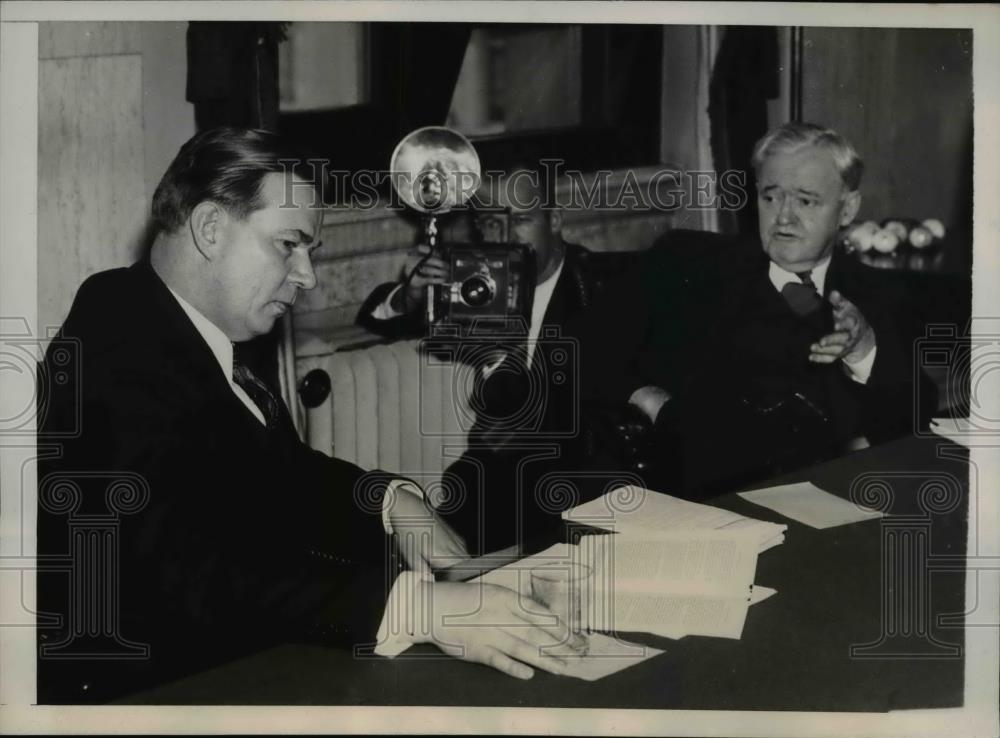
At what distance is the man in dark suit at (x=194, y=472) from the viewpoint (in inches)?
83.7

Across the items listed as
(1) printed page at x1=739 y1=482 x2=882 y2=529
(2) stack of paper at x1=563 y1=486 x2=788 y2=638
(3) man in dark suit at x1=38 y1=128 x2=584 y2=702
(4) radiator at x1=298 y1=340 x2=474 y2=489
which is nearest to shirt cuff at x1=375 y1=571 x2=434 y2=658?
(3) man in dark suit at x1=38 y1=128 x2=584 y2=702

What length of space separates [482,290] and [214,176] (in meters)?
0.65

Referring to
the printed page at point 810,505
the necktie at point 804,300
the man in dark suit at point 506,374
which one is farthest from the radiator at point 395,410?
the necktie at point 804,300

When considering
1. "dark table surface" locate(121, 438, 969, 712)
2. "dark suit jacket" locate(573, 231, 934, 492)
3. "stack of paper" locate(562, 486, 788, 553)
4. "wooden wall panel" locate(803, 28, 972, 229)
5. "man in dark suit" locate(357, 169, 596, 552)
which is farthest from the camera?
"dark suit jacket" locate(573, 231, 934, 492)

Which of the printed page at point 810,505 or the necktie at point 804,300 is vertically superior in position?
the necktie at point 804,300

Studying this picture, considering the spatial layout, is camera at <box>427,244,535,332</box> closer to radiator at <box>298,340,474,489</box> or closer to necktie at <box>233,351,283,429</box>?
radiator at <box>298,340,474,489</box>

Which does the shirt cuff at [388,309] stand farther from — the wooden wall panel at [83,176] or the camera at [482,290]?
the wooden wall panel at [83,176]

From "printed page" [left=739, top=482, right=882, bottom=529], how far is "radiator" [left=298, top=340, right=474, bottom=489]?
0.64 metres

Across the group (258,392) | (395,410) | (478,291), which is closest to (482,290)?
(478,291)

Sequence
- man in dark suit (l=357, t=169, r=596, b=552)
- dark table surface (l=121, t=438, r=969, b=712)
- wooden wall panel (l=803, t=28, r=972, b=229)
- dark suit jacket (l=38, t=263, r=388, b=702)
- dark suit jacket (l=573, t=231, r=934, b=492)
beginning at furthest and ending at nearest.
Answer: dark suit jacket (l=573, t=231, r=934, b=492)
man in dark suit (l=357, t=169, r=596, b=552)
wooden wall panel (l=803, t=28, r=972, b=229)
dark suit jacket (l=38, t=263, r=388, b=702)
dark table surface (l=121, t=438, r=969, b=712)

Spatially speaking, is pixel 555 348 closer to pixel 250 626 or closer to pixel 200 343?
pixel 200 343

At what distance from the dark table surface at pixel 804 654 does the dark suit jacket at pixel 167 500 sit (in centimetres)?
13

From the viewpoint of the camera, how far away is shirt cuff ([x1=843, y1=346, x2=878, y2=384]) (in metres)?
2.66

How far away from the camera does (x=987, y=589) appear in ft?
7.82
